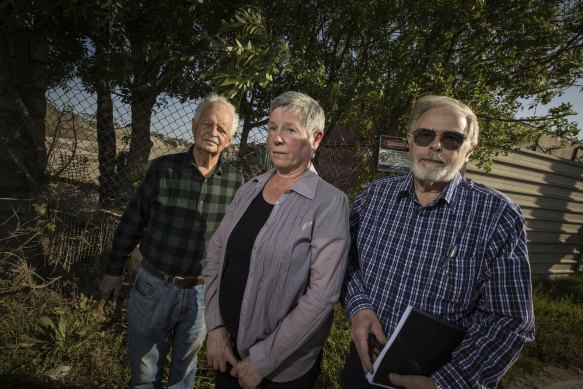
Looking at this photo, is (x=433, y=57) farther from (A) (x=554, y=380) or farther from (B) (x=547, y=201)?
(B) (x=547, y=201)

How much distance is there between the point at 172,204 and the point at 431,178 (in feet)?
5.23

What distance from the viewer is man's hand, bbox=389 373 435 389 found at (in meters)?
1.32

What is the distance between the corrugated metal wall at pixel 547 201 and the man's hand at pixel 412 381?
4.92m

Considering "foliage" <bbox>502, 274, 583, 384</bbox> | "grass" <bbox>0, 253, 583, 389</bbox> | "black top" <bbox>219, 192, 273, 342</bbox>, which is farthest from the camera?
"foliage" <bbox>502, 274, 583, 384</bbox>

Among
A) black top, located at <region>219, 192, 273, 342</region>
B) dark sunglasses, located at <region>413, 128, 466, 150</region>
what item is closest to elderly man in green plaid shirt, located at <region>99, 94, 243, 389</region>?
black top, located at <region>219, 192, 273, 342</region>

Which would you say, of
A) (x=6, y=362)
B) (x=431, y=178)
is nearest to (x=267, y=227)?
(x=431, y=178)

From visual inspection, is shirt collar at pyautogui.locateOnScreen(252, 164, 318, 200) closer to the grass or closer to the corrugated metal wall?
the grass

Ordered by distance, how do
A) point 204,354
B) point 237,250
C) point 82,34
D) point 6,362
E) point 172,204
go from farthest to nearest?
1. point 82,34
2. point 204,354
3. point 6,362
4. point 172,204
5. point 237,250

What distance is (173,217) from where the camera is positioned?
207 cm

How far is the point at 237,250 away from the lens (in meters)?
1.64

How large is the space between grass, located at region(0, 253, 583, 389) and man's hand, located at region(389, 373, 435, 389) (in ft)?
5.38

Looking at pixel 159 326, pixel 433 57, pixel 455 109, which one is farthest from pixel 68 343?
pixel 433 57

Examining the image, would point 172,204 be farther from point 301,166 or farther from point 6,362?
point 6,362

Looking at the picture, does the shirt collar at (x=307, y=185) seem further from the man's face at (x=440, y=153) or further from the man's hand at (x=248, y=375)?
the man's hand at (x=248, y=375)
